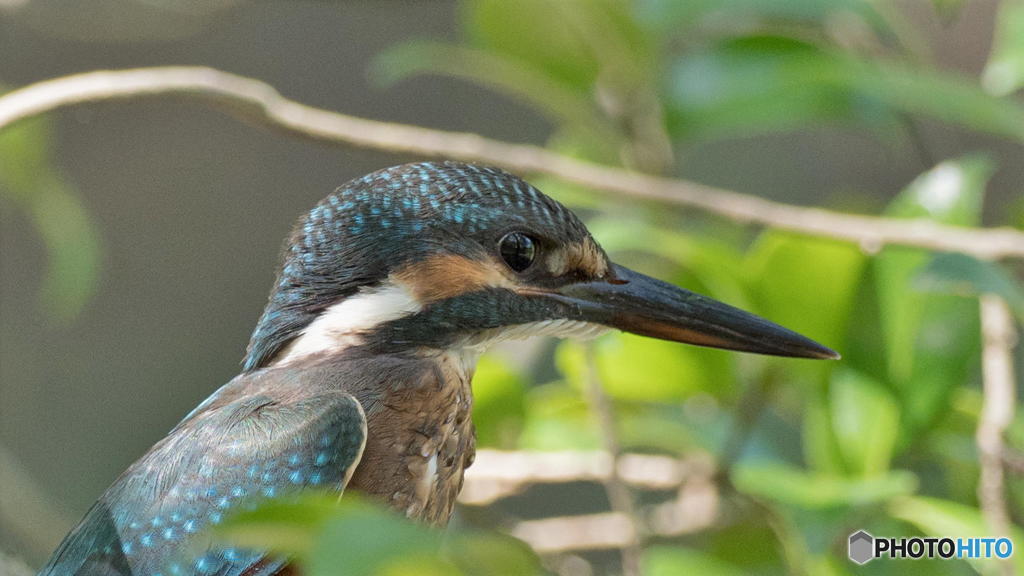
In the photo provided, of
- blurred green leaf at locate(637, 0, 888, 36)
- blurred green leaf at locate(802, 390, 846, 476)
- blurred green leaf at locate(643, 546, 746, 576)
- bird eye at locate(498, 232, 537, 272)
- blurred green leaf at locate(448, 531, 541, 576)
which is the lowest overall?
blurred green leaf at locate(643, 546, 746, 576)

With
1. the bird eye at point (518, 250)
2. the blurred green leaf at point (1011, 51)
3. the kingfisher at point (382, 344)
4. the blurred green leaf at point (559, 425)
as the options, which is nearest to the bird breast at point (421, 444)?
the kingfisher at point (382, 344)

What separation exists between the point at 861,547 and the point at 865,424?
16 centimetres

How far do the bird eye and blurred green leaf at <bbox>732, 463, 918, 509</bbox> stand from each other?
0.38m

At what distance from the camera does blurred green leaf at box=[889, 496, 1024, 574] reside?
1316mm

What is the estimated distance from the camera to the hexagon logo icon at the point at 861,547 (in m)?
1.44

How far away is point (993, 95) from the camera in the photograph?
5.83ft

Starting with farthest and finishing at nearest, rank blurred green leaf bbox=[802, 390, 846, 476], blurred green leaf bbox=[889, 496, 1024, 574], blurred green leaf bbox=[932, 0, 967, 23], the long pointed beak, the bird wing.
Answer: blurred green leaf bbox=[932, 0, 967, 23]
blurred green leaf bbox=[802, 390, 846, 476]
the long pointed beak
blurred green leaf bbox=[889, 496, 1024, 574]
the bird wing

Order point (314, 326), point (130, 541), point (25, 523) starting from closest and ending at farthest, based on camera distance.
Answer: point (130, 541)
point (314, 326)
point (25, 523)

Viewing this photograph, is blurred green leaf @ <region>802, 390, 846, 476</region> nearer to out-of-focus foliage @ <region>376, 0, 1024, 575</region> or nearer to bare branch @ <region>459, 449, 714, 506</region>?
out-of-focus foliage @ <region>376, 0, 1024, 575</region>

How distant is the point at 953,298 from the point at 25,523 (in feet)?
5.39

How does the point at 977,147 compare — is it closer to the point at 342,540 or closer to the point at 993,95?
the point at 993,95

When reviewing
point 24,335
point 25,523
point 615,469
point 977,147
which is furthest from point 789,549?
point 24,335

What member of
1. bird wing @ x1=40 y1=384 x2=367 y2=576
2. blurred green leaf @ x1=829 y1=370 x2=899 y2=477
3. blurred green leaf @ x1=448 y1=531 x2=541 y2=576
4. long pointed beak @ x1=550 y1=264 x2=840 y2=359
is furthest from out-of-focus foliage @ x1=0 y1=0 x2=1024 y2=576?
blurred green leaf @ x1=448 y1=531 x2=541 y2=576

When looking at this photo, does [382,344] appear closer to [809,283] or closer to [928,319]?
[809,283]
